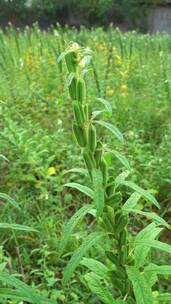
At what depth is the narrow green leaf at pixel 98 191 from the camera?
1.20 metres

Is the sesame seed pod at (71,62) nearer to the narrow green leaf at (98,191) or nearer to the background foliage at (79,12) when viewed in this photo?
the narrow green leaf at (98,191)

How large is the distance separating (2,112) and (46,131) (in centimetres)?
35

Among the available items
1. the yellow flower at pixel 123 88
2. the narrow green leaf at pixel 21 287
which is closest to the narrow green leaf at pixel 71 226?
the narrow green leaf at pixel 21 287

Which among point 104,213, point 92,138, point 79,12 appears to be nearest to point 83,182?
point 104,213

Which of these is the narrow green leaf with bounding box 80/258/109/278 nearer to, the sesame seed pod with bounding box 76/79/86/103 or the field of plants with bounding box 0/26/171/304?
the field of plants with bounding box 0/26/171/304

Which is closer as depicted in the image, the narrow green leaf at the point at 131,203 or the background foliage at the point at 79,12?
the narrow green leaf at the point at 131,203

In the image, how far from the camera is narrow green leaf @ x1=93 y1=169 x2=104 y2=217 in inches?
47.3

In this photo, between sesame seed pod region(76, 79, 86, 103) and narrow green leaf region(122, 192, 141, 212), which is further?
narrow green leaf region(122, 192, 141, 212)

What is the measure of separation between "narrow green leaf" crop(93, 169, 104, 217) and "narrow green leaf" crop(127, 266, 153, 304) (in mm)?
189

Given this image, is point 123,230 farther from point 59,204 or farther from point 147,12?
point 147,12

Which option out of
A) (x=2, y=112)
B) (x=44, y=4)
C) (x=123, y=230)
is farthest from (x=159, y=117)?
(x=44, y=4)

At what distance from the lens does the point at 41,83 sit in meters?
4.53

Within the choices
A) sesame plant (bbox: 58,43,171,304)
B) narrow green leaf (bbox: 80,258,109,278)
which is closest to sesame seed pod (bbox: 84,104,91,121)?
sesame plant (bbox: 58,43,171,304)

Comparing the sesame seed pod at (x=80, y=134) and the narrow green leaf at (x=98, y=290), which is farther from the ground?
the sesame seed pod at (x=80, y=134)
